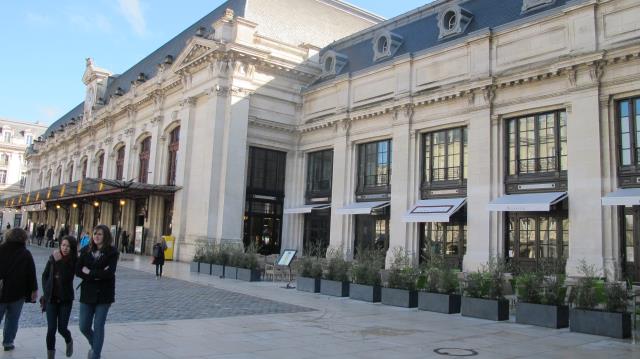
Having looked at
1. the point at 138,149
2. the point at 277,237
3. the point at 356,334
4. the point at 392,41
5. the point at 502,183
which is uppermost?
the point at 392,41

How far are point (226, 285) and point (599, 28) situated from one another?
16.7 m

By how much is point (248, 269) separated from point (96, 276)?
1486cm

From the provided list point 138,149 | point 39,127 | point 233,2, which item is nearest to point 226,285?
point 233,2

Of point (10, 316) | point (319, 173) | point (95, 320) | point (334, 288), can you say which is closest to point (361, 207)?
point (319, 173)

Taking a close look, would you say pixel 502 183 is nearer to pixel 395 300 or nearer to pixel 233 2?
pixel 395 300

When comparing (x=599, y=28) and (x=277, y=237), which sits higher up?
(x=599, y=28)

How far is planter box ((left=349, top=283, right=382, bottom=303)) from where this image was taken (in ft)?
52.7

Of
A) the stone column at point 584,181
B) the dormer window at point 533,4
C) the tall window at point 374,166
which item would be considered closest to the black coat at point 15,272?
the stone column at point 584,181

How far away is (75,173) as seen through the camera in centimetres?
5944

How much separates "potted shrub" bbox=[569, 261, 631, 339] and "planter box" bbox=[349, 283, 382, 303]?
5.75 meters

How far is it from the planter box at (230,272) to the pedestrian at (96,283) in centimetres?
1508

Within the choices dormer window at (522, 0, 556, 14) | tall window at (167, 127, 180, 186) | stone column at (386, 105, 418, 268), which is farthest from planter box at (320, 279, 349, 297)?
tall window at (167, 127, 180, 186)

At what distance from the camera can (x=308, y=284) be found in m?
18.5

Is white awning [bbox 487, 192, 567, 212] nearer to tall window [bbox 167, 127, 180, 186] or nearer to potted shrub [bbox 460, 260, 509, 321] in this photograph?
potted shrub [bbox 460, 260, 509, 321]
